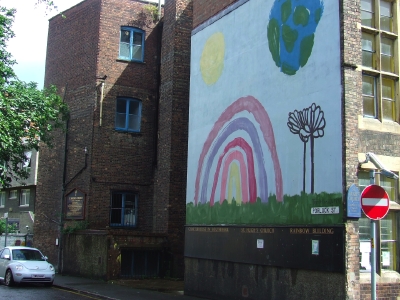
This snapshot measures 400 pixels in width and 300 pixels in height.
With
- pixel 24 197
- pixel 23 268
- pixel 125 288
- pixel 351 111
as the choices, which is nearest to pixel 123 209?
pixel 23 268

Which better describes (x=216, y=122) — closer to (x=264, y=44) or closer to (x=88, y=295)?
(x=264, y=44)

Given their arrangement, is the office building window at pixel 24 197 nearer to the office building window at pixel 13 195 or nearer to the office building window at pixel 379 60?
the office building window at pixel 13 195

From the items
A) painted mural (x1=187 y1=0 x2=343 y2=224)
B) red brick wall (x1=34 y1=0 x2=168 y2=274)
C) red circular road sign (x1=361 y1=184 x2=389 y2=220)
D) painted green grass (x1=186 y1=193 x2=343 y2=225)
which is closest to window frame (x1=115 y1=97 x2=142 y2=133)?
red brick wall (x1=34 y1=0 x2=168 y2=274)

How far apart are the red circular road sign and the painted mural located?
1.63m

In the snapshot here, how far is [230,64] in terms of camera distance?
1702 cm

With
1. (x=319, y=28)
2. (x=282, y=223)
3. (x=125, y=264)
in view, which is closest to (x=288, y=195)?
(x=282, y=223)

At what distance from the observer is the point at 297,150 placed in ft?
45.3

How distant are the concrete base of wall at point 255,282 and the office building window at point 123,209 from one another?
275 inches

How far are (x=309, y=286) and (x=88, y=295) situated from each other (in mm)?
7745

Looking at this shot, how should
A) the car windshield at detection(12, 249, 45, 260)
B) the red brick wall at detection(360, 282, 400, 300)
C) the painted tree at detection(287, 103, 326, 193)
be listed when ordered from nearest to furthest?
the red brick wall at detection(360, 282, 400, 300), the painted tree at detection(287, 103, 326, 193), the car windshield at detection(12, 249, 45, 260)

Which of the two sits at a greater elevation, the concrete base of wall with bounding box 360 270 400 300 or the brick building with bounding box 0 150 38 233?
the brick building with bounding box 0 150 38 233

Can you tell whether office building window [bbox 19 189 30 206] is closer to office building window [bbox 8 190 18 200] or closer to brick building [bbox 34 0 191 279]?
office building window [bbox 8 190 18 200]

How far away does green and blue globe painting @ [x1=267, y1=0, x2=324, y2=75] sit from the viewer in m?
13.8

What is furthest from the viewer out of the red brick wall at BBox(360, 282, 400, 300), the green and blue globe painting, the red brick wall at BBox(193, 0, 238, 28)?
the red brick wall at BBox(193, 0, 238, 28)
